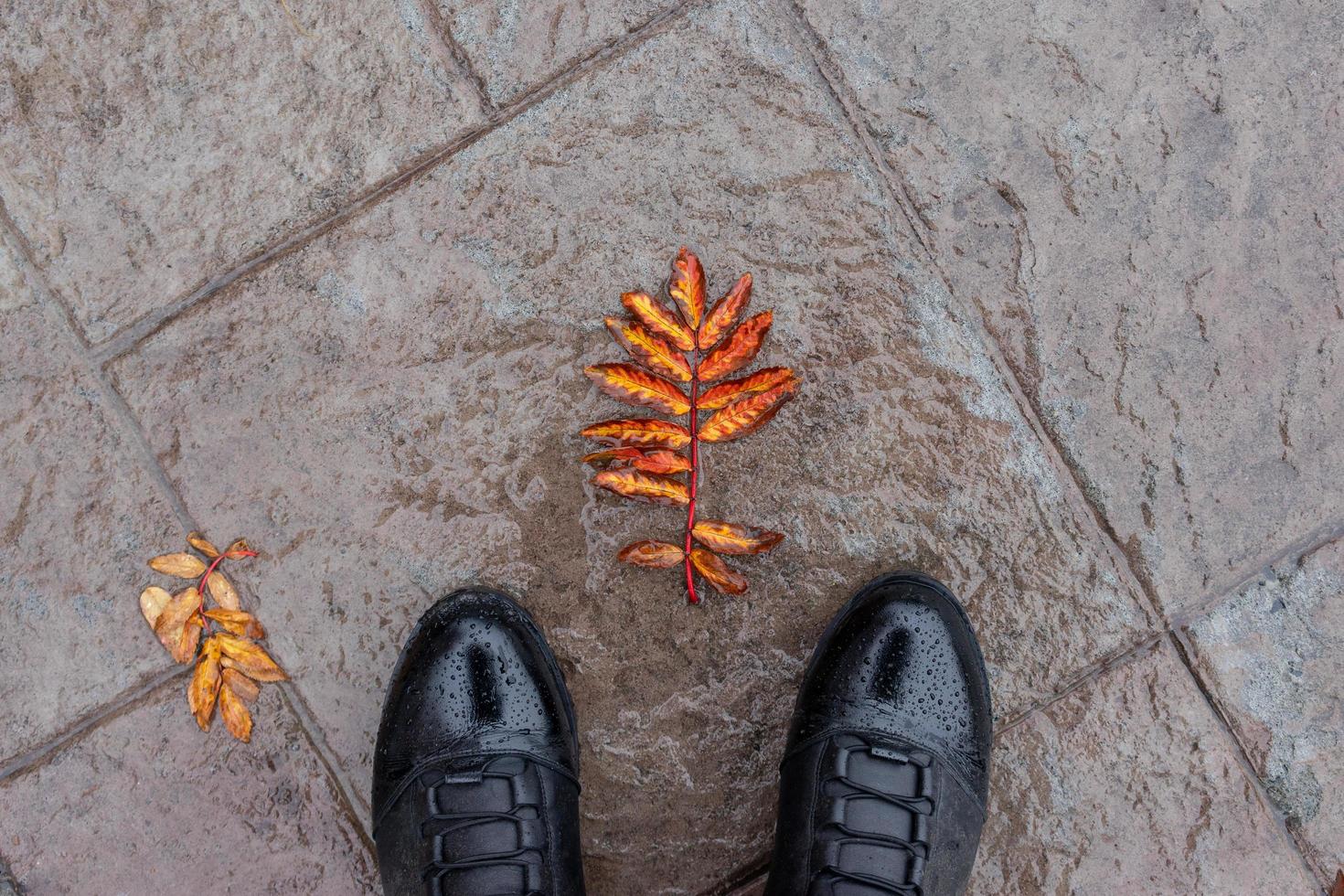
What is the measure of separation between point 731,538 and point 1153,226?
113 centimetres

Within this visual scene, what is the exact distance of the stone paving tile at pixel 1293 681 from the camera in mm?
1815

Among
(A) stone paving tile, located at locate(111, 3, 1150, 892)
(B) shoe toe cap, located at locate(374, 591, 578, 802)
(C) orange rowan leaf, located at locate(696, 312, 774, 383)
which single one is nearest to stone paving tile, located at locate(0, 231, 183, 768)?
(A) stone paving tile, located at locate(111, 3, 1150, 892)

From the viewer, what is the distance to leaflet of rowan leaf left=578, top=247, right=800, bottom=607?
1773 mm

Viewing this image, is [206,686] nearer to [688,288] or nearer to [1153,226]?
[688,288]

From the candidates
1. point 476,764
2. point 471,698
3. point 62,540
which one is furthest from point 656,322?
point 62,540

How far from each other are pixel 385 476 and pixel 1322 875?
2.13m

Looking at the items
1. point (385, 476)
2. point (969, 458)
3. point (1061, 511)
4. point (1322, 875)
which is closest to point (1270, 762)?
point (1322, 875)

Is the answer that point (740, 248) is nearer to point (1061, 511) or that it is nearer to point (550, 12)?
point (550, 12)

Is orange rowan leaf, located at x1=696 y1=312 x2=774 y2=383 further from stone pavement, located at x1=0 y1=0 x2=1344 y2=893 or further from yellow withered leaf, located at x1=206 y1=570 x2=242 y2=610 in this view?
yellow withered leaf, located at x1=206 y1=570 x2=242 y2=610

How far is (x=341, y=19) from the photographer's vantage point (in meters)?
1.91

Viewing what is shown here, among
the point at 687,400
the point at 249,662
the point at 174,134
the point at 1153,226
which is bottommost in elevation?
the point at 249,662

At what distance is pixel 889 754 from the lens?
Result: 1.77m

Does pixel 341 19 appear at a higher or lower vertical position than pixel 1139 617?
higher

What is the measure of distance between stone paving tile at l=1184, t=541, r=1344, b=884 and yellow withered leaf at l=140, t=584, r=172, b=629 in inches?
85.0
